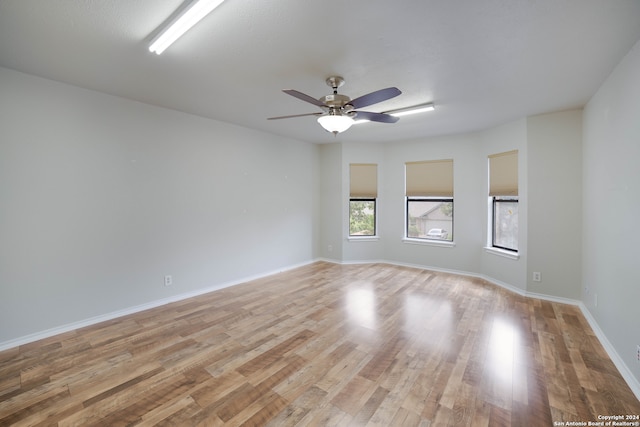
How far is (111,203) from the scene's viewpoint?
3320mm

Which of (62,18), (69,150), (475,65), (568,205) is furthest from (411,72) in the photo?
(69,150)

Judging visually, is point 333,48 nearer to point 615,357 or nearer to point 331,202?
point 615,357

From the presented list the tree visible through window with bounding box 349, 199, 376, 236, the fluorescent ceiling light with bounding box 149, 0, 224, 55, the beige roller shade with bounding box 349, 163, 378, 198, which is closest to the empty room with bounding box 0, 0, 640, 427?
the fluorescent ceiling light with bounding box 149, 0, 224, 55

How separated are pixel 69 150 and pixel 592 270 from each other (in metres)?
6.16

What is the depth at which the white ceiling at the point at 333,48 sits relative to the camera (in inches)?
70.7

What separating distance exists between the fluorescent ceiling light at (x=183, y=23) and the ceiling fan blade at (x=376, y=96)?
128 centimetres

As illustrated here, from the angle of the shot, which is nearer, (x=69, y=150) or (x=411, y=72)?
(x=411, y=72)

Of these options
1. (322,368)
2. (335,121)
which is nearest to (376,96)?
(335,121)

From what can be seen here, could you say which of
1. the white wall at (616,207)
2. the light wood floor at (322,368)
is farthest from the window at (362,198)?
the white wall at (616,207)

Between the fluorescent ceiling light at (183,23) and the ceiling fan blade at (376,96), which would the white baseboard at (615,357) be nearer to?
the ceiling fan blade at (376,96)

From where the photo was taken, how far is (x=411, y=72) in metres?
2.68

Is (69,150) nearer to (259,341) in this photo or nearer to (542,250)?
(259,341)

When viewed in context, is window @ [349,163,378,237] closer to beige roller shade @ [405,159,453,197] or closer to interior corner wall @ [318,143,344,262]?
interior corner wall @ [318,143,344,262]

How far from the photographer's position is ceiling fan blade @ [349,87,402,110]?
2289mm
